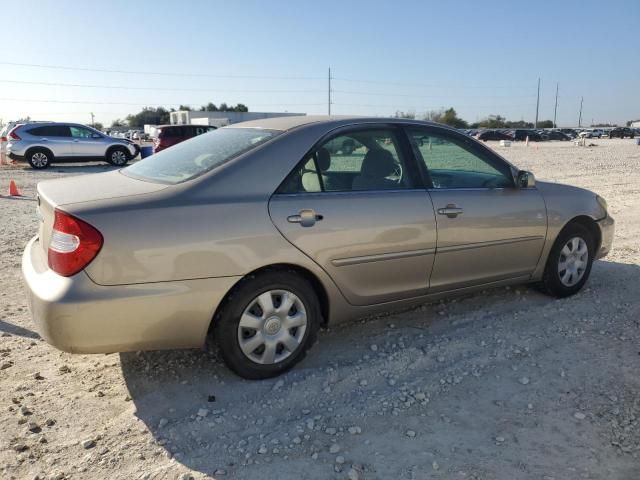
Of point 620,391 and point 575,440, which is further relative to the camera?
point 620,391

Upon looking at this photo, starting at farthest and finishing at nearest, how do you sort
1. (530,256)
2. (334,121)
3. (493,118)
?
(493,118), (530,256), (334,121)

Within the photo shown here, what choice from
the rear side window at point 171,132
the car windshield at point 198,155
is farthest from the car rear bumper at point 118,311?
the rear side window at point 171,132

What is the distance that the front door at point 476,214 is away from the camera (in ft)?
12.7

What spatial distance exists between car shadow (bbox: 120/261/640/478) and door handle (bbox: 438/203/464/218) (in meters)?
0.90

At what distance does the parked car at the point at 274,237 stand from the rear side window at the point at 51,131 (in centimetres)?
1708

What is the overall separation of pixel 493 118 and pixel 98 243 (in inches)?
4608

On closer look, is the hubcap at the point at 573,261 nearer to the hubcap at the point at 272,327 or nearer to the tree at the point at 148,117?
the hubcap at the point at 272,327

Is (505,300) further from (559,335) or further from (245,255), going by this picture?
(245,255)

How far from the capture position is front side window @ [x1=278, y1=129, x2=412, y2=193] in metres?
3.36

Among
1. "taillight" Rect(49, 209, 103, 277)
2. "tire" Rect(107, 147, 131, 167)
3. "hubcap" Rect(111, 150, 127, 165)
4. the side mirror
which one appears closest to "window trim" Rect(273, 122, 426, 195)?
the side mirror

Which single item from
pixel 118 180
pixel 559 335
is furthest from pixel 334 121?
pixel 559 335

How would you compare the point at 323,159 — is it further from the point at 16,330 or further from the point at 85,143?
the point at 85,143

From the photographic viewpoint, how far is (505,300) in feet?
15.4

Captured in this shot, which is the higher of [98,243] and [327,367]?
[98,243]
